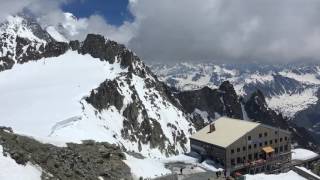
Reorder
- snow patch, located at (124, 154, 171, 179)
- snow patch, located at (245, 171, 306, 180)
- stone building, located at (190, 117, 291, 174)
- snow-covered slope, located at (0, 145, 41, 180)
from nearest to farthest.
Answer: snow-covered slope, located at (0, 145, 41, 180) < snow patch, located at (245, 171, 306, 180) < snow patch, located at (124, 154, 171, 179) < stone building, located at (190, 117, 291, 174)

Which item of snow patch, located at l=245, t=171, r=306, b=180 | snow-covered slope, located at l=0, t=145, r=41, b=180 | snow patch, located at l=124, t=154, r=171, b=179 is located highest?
snow patch, located at l=124, t=154, r=171, b=179

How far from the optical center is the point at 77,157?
6100 centimetres

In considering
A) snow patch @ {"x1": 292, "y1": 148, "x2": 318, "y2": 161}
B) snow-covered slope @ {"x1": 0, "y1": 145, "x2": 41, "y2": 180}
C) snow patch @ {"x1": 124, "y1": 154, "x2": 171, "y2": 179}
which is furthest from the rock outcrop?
snow patch @ {"x1": 292, "y1": 148, "x2": 318, "y2": 161}

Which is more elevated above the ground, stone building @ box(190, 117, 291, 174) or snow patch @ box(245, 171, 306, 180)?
stone building @ box(190, 117, 291, 174)

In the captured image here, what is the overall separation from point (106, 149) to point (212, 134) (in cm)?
4968

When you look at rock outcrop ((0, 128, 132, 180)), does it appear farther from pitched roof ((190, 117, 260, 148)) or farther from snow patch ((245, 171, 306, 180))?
pitched roof ((190, 117, 260, 148))

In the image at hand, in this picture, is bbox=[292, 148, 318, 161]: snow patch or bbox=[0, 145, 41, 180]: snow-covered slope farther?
bbox=[292, 148, 318, 161]: snow patch

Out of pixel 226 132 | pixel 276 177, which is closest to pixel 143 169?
pixel 276 177

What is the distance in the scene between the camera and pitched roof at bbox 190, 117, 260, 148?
113 metres

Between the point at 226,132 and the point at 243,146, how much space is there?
18.5 ft

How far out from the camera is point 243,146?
114 metres

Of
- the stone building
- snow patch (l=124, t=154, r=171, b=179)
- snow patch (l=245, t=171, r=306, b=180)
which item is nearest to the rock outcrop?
snow patch (l=124, t=154, r=171, b=179)

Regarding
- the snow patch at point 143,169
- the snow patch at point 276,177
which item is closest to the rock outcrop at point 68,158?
the snow patch at point 143,169

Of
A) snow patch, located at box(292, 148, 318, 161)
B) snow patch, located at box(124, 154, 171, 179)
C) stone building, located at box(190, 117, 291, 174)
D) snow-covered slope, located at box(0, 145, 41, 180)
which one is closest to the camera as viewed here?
snow-covered slope, located at box(0, 145, 41, 180)
